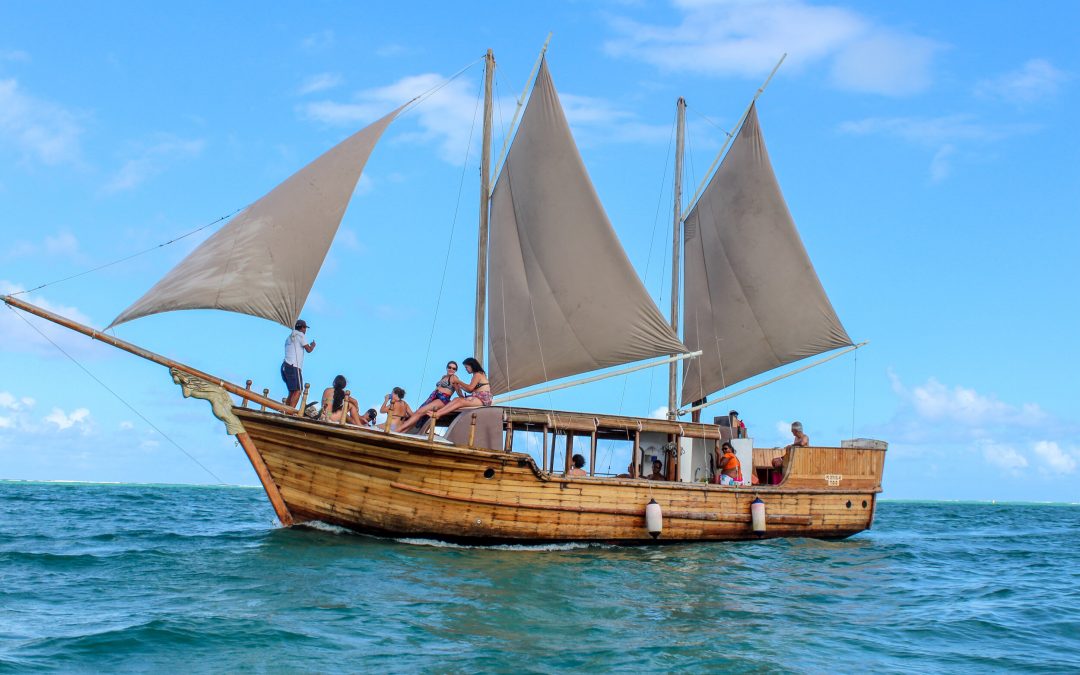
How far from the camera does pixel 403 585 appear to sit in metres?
12.8

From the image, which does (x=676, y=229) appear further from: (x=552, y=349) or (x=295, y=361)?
(x=295, y=361)

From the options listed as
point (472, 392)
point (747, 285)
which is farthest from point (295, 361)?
point (747, 285)

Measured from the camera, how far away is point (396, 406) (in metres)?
17.7

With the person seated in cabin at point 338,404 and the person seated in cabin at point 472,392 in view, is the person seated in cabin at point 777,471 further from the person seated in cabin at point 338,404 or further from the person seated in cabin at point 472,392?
the person seated in cabin at point 338,404

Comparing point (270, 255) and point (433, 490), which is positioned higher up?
point (270, 255)

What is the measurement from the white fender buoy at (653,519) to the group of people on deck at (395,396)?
3943 millimetres

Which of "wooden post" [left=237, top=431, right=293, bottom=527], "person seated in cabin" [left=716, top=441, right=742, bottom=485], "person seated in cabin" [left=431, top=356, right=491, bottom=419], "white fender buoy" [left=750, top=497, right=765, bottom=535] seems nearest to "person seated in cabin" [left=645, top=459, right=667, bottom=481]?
"person seated in cabin" [left=716, top=441, right=742, bottom=485]

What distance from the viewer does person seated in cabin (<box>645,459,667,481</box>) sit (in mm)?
20484

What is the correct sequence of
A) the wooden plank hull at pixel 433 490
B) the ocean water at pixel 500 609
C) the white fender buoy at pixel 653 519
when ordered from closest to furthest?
the ocean water at pixel 500 609 → the wooden plank hull at pixel 433 490 → the white fender buoy at pixel 653 519

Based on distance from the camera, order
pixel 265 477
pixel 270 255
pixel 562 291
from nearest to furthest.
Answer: pixel 270 255 → pixel 265 477 → pixel 562 291

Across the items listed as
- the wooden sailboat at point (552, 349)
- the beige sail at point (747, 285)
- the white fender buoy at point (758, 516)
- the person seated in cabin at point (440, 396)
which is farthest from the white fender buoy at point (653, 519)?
the beige sail at point (747, 285)

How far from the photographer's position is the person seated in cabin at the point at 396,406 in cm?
1766

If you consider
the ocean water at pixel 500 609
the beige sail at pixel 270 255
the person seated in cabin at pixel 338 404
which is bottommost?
the ocean water at pixel 500 609

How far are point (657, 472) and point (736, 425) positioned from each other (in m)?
3.39
